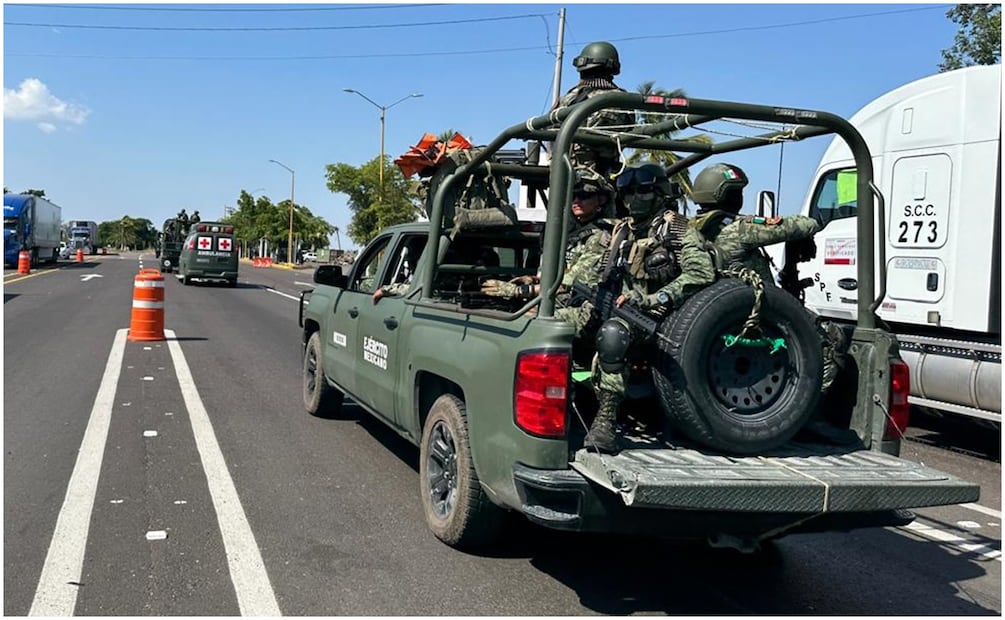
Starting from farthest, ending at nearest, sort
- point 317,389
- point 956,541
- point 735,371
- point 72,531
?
point 317,389 < point 956,541 < point 72,531 < point 735,371

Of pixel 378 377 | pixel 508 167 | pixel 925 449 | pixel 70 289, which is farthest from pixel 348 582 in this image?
pixel 70 289

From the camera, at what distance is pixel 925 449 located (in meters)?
7.96

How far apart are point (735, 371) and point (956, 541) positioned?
2.37 meters

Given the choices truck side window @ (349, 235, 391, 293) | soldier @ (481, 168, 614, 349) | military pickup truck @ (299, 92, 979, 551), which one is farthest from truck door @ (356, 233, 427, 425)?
soldier @ (481, 168, 614, 349)

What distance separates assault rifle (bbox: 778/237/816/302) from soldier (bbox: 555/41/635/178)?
1414mm

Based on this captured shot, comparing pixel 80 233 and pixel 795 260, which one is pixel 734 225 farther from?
pixel 80 233

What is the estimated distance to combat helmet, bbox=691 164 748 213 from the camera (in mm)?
4758

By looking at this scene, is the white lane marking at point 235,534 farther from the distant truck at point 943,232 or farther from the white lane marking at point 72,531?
the distant truck at point 943,232

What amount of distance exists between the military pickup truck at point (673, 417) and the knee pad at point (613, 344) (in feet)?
0.45

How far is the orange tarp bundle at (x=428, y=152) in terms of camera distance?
5.57 m

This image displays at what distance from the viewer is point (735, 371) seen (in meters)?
4.00

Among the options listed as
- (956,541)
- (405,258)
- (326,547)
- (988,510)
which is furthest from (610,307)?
(988,510)

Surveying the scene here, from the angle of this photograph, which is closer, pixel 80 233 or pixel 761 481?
pixel 761 481

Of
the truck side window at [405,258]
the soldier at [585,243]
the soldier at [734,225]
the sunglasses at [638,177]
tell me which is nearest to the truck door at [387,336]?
the truck side window at [405,258]
